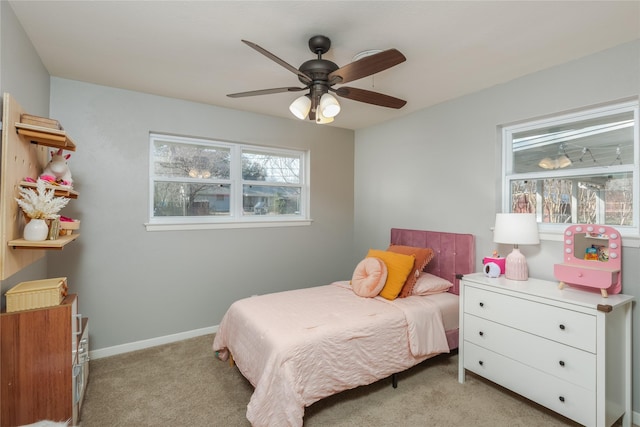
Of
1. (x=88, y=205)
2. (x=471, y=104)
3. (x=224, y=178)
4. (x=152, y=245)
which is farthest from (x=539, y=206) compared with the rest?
(x=88, y=205)

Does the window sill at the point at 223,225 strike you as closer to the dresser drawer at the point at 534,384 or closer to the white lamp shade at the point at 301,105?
the white lamp shade at the point at 301,105

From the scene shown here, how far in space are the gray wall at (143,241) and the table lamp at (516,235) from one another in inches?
88.8

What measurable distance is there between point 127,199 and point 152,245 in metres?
0.49

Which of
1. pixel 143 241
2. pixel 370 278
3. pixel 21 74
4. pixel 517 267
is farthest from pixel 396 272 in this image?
pixel 21 74

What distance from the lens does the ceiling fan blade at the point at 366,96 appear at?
6.81 feet

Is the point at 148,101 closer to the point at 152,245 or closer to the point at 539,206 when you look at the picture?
the point at 152,245

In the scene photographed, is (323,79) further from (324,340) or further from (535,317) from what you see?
(535,317)

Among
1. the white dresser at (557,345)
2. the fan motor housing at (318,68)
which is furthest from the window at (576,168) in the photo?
the fan motor housing at (318,68)

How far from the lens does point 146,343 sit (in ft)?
10.2

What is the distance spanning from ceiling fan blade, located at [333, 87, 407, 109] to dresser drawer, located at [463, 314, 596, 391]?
1.74 meters

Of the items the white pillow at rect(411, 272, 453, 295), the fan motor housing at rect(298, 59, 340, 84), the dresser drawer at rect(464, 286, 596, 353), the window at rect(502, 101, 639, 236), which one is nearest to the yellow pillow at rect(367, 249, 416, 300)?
the white pillow at rect(411, 272, 453, 295)

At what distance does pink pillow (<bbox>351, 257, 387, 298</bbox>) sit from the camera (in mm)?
2756

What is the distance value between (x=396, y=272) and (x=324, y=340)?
3.40 ft

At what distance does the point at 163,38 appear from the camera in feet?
6.80
